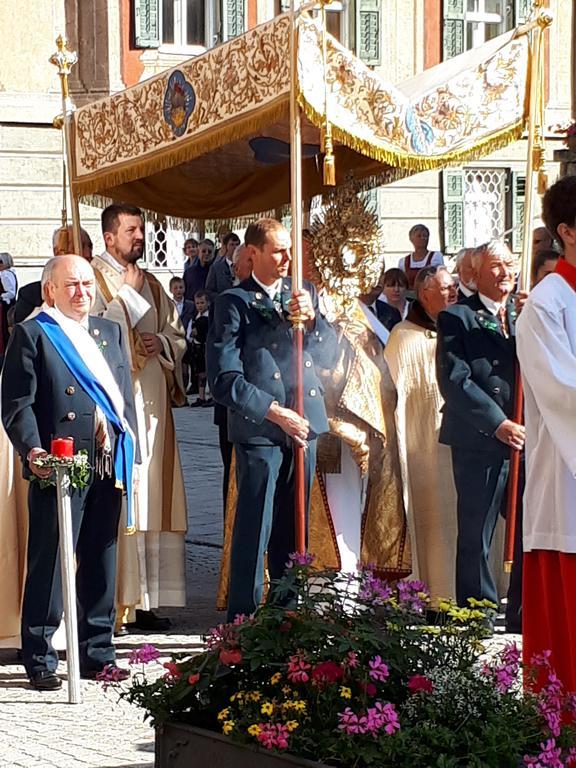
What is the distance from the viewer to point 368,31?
22.6 meters

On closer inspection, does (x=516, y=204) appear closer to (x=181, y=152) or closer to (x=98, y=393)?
(x=181, y=152)

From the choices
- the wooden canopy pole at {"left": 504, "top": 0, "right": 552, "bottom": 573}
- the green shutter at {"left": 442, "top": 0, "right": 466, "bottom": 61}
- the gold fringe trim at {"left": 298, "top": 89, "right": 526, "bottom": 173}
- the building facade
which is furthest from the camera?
the green shutter at {"left": 442, "top": 0, "right": 466, "bottom": 61}

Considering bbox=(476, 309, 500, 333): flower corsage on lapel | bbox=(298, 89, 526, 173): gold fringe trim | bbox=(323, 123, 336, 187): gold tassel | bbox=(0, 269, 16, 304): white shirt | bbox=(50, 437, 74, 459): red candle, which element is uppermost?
bbox=(298, 89, 526, 173): gold fringe trim

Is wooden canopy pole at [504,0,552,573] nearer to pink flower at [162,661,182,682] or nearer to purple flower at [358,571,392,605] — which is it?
purple flower at [358,571,392,605]

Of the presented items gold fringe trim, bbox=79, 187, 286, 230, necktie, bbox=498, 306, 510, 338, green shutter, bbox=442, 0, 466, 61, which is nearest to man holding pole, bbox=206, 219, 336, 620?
necktie, bbox=498, 306, 510, 338

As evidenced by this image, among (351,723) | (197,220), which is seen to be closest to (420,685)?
(351,723)

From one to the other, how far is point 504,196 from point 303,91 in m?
17.7

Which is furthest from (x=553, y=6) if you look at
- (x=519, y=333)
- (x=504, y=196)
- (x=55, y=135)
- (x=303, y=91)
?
(x=519, y=333)

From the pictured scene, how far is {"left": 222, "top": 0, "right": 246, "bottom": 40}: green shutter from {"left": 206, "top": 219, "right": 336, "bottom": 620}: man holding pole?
15.4m

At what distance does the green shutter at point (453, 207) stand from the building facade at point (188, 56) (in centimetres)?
2

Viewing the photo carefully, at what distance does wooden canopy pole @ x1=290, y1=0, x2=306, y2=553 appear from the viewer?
667 centimetres

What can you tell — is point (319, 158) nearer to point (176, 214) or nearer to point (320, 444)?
point (176, 214)

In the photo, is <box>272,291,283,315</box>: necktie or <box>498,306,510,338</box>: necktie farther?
<box>498,306,510,338</box>: necktie

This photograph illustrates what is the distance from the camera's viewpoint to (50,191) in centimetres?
2009
